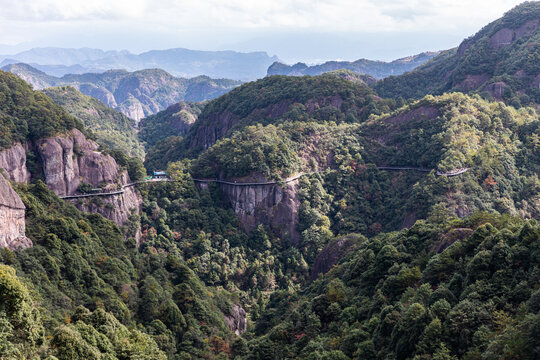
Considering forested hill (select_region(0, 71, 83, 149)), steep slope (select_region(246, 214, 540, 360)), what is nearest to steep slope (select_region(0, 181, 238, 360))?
steep slope (select_region(246, 214, 540, 360))

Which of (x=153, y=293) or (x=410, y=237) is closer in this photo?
(x=410, y=237)

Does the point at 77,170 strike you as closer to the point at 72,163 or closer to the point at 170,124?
the point at 72,163

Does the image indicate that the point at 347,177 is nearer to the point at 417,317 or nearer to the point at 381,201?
the point at 381,201

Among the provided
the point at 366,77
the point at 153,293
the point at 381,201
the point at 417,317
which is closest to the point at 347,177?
the point at 381,201

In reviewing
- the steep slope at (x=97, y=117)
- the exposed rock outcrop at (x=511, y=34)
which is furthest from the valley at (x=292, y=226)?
the steep slope at (x=97, y=117)

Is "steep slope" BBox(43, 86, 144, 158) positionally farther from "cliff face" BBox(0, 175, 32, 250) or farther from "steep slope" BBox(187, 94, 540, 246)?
"cliff face" BBox(0, 175, 32, 250)

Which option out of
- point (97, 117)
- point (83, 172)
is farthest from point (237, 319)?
point (97, 117)
